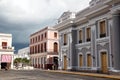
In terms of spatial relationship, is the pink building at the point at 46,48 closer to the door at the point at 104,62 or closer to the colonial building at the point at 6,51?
the colonial building at the point at 6,51

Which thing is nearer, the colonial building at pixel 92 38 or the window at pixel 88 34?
the colonial building at pixel 92 38

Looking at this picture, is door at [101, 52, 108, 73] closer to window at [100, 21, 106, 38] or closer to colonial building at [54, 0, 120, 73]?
colonial building at [54, 0, 120, 73]

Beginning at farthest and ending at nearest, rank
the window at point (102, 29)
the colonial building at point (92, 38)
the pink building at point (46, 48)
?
the pink building at point (46, 48), the window at point (102, 29), the colonial building at point (92, 38)

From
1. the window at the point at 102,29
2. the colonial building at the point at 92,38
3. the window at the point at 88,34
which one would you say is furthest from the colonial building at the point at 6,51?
the window at the point at 102,29

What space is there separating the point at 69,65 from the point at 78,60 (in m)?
2.19

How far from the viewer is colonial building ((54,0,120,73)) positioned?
27.6 m

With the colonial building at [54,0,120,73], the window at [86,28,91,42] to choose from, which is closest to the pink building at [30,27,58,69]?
the colonial building at [54,0,120,73]

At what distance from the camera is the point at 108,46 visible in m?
30.4

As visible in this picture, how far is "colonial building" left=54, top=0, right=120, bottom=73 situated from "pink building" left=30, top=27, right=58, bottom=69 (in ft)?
50.2

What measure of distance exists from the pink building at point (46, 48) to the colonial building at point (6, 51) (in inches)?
257

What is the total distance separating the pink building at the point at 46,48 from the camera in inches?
2331

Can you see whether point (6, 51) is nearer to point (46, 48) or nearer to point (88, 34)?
point (46, 48)

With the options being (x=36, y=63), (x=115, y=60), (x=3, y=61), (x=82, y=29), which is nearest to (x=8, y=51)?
(x=3, y=61)

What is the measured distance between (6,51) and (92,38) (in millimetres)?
30835
